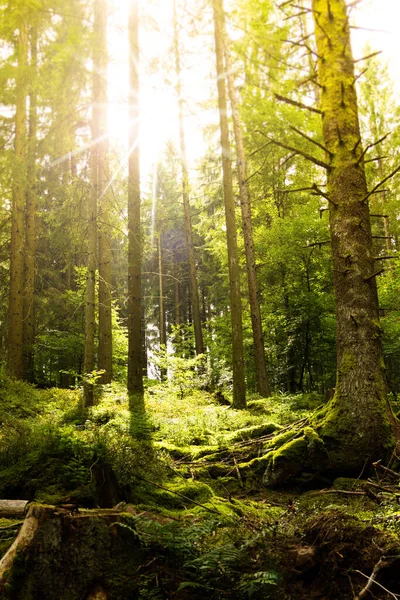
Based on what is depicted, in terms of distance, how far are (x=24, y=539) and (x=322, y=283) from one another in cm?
1207

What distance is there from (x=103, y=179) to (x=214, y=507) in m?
11.1

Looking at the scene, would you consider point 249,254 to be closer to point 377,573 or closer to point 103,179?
point 103,179

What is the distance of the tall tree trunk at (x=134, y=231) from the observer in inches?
426

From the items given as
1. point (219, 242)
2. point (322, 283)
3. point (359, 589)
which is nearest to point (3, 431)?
point (359, 589)

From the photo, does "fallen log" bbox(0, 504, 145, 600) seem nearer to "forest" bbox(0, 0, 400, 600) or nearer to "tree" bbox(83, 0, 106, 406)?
"forest" bbox(0, 0, 400, 600)

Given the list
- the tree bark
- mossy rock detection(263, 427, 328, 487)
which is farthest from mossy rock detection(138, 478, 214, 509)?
the tree bark

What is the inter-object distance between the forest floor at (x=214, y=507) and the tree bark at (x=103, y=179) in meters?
5.08

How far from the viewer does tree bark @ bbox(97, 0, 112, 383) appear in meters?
11.0

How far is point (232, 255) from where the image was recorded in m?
12.2

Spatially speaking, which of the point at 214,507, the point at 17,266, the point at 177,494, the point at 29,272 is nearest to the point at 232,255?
the point at 17,266

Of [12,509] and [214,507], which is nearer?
[12,509]

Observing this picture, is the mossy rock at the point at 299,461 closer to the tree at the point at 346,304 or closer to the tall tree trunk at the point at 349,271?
the tree at the point at 346,304

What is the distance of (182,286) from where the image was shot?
34281 mm

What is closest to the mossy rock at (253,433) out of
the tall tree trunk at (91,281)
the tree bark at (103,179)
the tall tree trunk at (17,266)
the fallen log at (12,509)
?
the fallen log at (12,509)
